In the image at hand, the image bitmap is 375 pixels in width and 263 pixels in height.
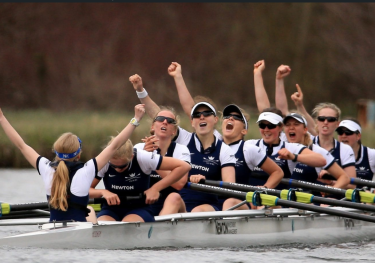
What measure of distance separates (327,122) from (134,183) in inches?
145

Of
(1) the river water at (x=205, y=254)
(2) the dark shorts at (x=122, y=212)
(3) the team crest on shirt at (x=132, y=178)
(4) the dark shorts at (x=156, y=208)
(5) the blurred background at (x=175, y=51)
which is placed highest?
(5) the blurred background at (x=175, y=51)

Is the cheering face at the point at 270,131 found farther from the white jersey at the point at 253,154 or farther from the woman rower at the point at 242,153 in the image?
the white jersey at the point at 253,154

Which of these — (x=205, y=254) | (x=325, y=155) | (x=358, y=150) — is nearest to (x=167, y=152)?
(x=205, y=254)

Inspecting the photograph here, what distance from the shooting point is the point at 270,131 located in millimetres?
8875

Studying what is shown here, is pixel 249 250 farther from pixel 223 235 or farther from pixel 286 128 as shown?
pixel 286 128

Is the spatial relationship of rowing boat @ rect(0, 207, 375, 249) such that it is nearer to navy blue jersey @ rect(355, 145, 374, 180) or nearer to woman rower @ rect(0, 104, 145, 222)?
woman rower @ rect(0, 104, 145, 222)

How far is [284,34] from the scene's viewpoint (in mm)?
27672

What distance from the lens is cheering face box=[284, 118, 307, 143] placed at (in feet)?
30.2

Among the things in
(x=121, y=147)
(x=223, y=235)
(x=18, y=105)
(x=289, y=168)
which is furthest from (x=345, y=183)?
(x=18, y=105)

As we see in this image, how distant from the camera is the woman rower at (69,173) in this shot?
20.5ft

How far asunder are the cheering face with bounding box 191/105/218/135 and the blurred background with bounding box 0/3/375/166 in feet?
58.8

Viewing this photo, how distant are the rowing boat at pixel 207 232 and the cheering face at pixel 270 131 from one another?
1127 mm

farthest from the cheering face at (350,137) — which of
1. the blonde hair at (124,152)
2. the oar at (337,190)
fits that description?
the blonde hair at (124,152)

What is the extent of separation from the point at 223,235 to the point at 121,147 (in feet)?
5.34
